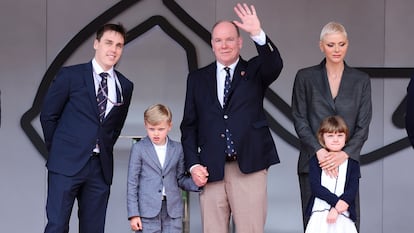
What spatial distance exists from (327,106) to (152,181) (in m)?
1.18

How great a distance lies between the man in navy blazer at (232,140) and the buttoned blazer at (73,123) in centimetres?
55

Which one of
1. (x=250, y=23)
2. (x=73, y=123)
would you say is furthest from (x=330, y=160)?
(x=73, y=123)

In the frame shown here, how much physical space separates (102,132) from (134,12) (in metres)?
2.21

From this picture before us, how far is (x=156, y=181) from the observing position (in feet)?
14.6

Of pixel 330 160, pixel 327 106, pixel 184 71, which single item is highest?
pixel 184 71

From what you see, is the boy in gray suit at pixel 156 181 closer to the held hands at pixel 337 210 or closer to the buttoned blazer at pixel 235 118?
the buttoned blazer at pixel 235 118

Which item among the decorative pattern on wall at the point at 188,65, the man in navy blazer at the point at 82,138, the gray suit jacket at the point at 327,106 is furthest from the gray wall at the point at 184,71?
the man in navy blazer at the point at 82,138

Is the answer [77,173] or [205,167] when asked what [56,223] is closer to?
[77,173]

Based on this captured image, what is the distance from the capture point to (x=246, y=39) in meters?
6.15

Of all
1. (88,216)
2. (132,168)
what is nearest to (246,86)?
(132,168)

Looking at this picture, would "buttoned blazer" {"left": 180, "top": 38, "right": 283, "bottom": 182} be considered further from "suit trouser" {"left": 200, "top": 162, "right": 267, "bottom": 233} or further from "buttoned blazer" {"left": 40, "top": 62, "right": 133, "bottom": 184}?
"buttoned blazer" {"left": 40, "top": 62, "right": 133, "bottom": 184}

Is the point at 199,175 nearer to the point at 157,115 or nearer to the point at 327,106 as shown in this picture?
the point at 157,115

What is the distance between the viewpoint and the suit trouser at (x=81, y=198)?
13.4ft

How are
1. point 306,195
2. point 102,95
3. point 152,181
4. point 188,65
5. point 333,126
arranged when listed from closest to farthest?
1. point 333,126
2. point 102,95
3. point 306,195
4. point 152,181
5. point 188,65
